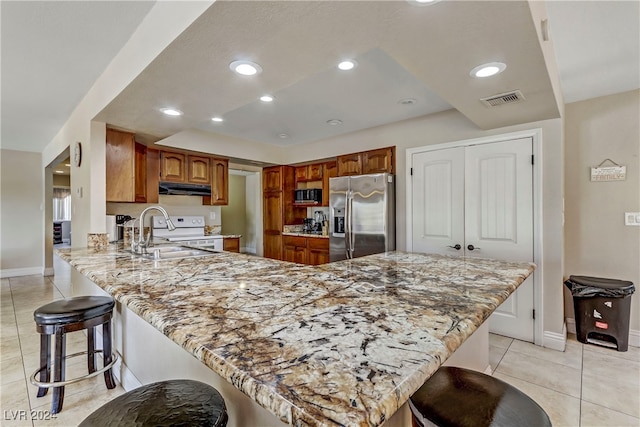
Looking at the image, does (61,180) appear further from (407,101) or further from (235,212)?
(407,101)

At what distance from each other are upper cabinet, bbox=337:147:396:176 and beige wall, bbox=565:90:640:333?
184 centimetres

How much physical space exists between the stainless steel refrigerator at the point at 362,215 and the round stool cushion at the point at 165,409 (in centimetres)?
296

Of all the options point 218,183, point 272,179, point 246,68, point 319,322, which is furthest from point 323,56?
point 272,179

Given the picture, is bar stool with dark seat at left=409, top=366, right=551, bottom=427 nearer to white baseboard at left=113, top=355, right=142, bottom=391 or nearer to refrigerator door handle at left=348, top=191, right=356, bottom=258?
white baseboard at left=113, top=355, right=142, bottom=391

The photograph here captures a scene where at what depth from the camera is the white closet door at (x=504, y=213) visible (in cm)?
288

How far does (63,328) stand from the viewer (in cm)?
171

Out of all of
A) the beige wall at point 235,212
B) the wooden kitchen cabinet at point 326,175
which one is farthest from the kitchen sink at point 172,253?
the beige wall at point 235,212

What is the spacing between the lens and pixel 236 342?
2.32ft

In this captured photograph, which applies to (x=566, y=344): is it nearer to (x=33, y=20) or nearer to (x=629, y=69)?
(x=629, y=69)

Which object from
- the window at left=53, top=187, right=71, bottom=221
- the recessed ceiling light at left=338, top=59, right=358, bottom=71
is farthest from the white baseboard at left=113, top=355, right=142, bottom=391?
the window at left=53, top=187, right=71, bottom=221

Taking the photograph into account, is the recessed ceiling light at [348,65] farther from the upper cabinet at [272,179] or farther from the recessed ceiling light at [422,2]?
the upper cabinet at [272,179]

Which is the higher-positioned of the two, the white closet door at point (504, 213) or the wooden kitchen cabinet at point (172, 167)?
the wooden kitchen cabinet at point (172, 167)

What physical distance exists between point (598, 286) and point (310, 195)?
372 centimetres

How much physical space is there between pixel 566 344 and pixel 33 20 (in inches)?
192
